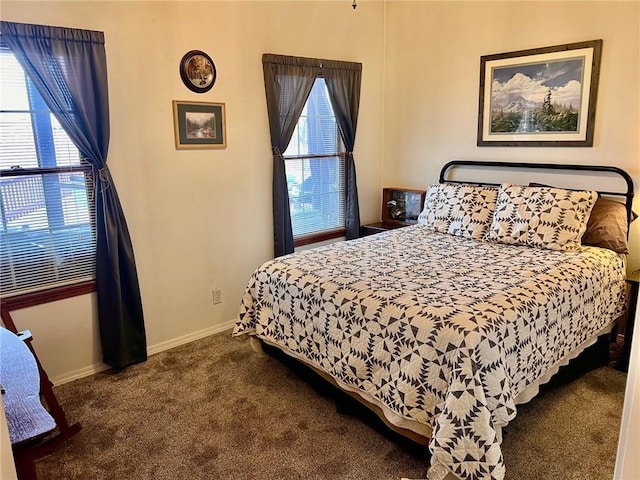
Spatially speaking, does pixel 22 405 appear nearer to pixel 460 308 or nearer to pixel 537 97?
pixel 460 308

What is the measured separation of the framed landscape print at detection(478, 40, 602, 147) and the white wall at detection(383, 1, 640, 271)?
0.06 metres

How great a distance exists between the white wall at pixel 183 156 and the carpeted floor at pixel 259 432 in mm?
436

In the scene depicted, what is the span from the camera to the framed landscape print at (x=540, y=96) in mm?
3072

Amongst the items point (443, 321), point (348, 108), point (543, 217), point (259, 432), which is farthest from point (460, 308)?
point (348, 108)

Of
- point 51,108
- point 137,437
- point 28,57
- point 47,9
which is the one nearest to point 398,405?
point 137,437

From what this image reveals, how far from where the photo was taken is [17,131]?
2492mm

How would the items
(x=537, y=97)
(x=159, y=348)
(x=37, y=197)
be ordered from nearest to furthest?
1. (x=37, y=197)
2. (x=159, y=348)
3. (x=537, y=97)

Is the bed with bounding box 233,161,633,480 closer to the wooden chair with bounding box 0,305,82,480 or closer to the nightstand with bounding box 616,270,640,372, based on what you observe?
the nightstand with bounding box 616,270,640,372

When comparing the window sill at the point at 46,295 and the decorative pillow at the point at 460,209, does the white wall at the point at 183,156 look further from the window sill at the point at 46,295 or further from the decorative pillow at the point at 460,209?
the decorative pillow at the point at 460,209

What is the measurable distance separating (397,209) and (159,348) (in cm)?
245

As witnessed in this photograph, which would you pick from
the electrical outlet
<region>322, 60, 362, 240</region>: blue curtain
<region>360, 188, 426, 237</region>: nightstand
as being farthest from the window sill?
<region>360, 188, 426, 237</region>: nightstand

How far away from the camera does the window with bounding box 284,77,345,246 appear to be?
12.5 feet

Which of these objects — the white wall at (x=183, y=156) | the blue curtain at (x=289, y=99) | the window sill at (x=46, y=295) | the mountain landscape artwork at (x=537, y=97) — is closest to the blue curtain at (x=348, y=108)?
the blue curtain at (x=289, y=99)

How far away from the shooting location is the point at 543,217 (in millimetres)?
2943
